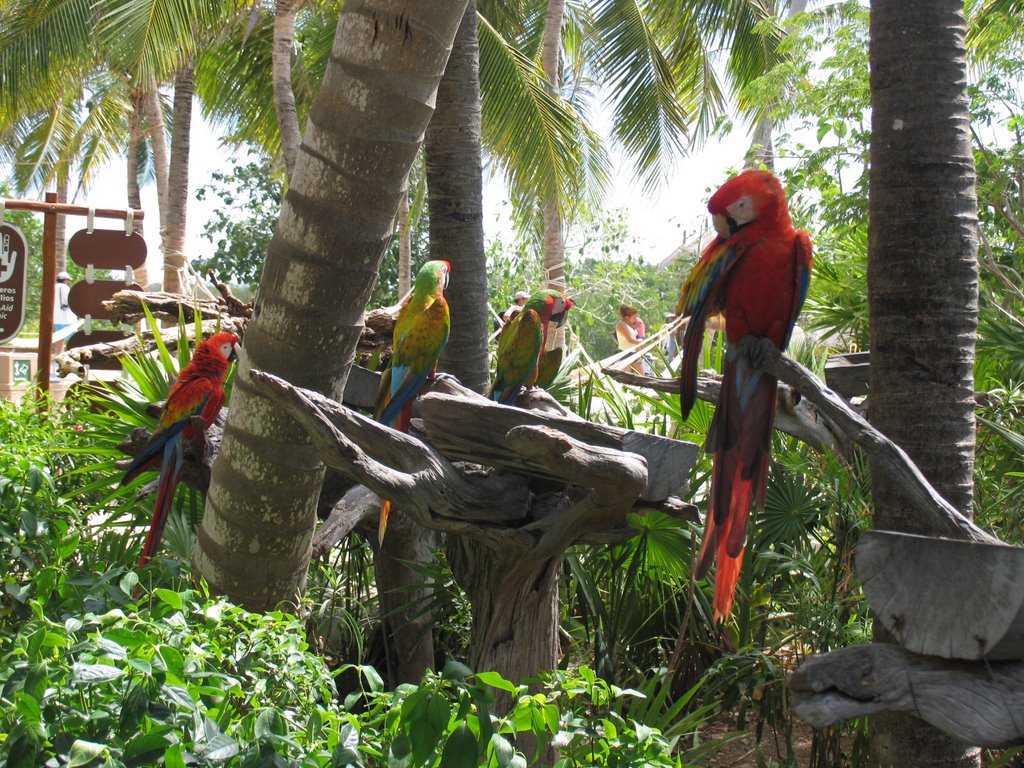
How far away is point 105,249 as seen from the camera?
6.61 meters

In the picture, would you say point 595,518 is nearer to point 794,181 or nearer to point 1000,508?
A: point 1000,508

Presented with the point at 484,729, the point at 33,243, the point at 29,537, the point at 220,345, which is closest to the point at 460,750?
the point at 484,729

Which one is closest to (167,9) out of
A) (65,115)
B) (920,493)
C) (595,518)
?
(595,518)

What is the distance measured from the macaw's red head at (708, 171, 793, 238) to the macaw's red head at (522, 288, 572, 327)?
5.29ft

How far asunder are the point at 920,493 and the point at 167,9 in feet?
29.6

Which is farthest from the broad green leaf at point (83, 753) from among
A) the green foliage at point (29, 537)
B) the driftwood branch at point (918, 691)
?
the driftwood branch at point (918, 691)

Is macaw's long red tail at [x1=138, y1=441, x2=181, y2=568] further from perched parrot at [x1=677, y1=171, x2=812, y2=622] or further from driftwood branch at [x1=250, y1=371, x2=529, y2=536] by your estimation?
perched parrot at [x1=677, y1=171, x2=812, y2=622]

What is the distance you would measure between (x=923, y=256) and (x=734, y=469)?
0.99m

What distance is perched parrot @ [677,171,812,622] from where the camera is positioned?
5.93 feet

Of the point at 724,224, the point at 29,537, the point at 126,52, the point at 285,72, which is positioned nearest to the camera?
the point at 724,224

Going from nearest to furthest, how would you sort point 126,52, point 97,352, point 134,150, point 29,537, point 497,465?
point 497,465, point 29,537, point 97,352, point 126,52, point 134,150

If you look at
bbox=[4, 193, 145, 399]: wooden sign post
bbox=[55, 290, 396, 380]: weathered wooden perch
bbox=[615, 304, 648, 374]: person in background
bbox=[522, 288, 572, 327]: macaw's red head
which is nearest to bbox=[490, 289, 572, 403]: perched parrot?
bbox=[522, 288, 572, 327]: macaw's red head

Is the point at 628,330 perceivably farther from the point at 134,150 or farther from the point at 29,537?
the point at 134,150

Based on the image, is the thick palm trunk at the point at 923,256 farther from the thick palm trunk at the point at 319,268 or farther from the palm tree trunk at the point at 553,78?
the palm tree trunk at the point at 553,78
